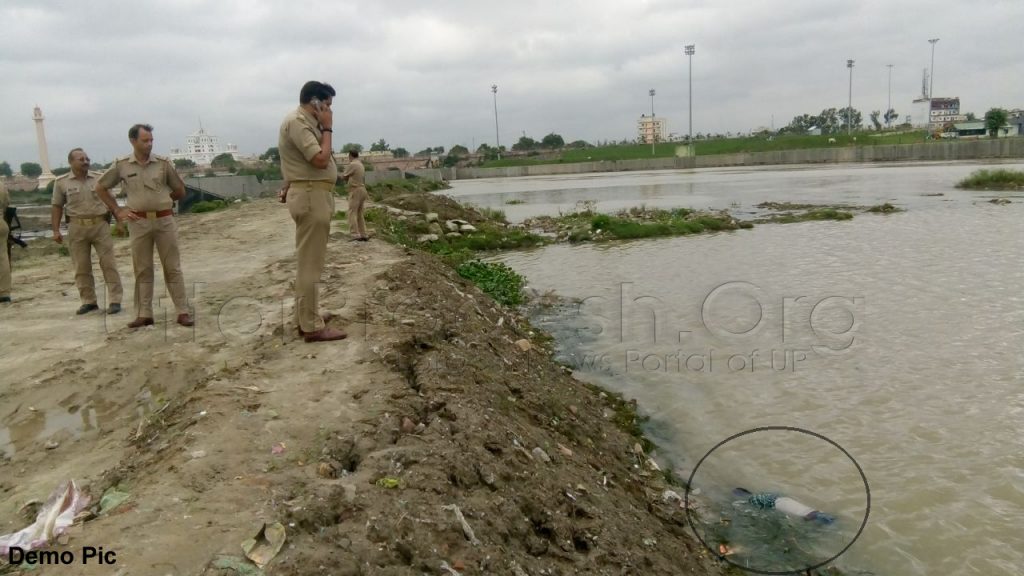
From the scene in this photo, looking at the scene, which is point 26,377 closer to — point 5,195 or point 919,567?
point 5,195

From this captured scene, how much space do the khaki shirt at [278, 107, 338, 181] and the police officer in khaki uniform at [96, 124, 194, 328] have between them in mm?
1926

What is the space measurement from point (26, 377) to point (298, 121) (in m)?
3.13

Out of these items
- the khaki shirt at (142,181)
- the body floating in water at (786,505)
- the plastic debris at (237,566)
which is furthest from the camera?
the khaki shirt at (142,181)

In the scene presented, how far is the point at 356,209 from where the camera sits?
40.4ft

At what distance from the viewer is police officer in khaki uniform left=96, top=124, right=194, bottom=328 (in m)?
6.33

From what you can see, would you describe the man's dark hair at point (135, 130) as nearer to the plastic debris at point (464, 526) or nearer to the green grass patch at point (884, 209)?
the plastic debris at point (464, 526)

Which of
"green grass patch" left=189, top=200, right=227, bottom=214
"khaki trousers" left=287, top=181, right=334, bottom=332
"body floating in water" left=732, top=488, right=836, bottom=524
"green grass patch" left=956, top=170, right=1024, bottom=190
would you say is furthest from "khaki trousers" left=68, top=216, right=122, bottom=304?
"green grass patch" left=956, top=170, right=1024, bottom=190

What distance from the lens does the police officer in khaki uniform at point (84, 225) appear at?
290 inches

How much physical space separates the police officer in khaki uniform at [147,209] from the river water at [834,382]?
4628 millimetres

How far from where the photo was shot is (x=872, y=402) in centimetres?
638

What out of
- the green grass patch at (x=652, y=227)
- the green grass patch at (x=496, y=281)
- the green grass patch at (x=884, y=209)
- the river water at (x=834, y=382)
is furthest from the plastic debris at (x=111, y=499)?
the green grass patch at (x=884, y=209)

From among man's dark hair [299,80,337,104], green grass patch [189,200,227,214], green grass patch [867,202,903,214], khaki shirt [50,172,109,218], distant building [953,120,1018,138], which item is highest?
distant building [953,120,1018,138]

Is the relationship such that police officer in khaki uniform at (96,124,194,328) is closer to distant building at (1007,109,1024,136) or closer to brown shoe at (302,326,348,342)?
brown shoe at (302,326,348,342)

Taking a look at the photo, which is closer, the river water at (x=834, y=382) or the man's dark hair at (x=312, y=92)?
the river water at (x=834, y=382)
